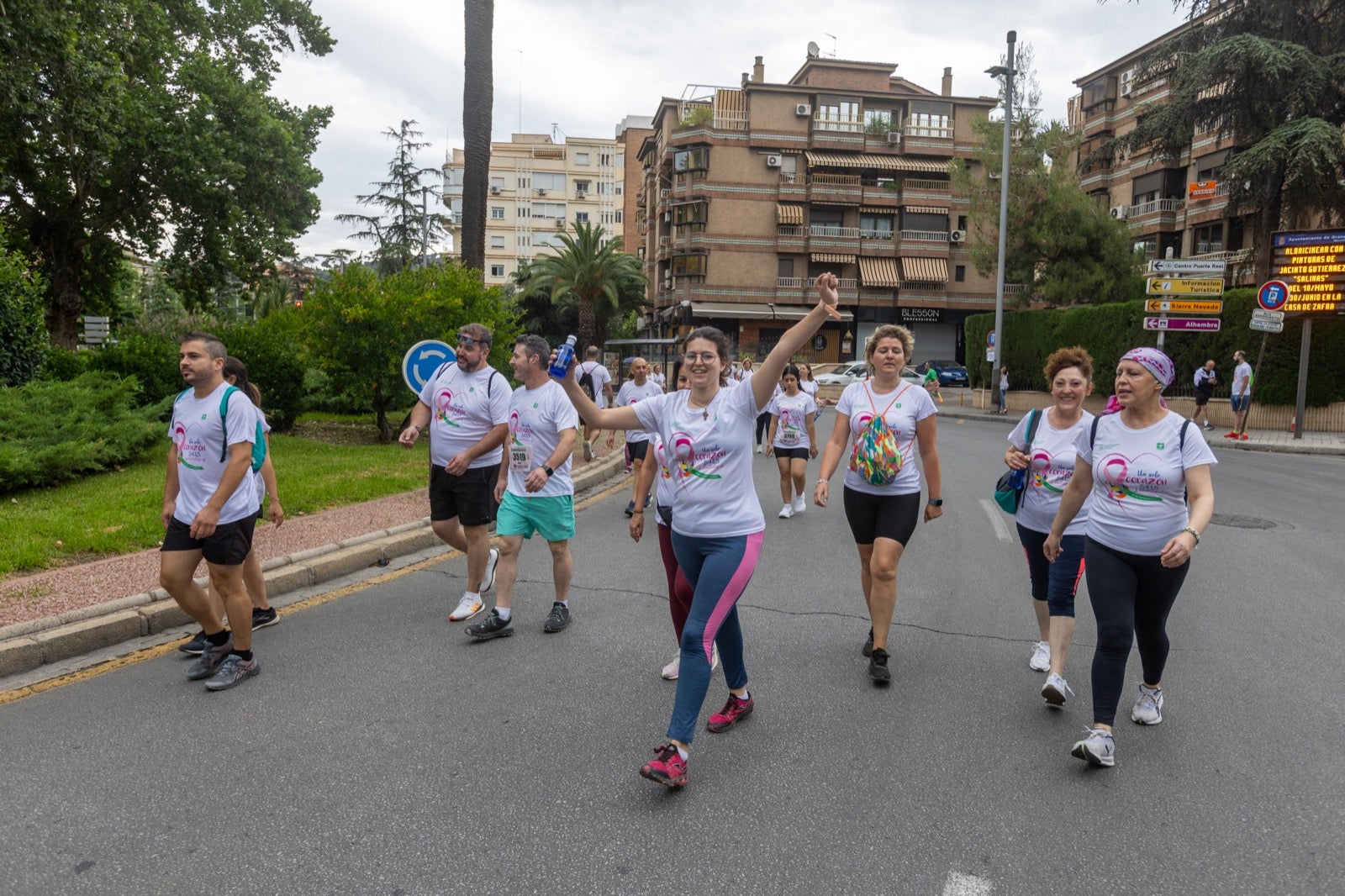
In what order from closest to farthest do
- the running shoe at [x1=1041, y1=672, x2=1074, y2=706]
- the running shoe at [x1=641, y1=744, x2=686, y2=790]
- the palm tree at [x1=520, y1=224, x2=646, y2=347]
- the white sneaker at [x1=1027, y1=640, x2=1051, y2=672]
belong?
1. the running shoe at [x1=641, y1=744, x2=686, y2=790]
2. the running shoe at [x1=1041, y1=672, x2=1074, y2=706]
3. the white sneaker at [x1=1027, y1=640, x2=1051, y2=672]
4. the palm tree at [x1=520, y1=224, x2=646, y2=347]

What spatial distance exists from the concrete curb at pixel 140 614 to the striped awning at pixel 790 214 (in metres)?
51.2

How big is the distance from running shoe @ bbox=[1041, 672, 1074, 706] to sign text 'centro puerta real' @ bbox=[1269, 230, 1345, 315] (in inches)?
821

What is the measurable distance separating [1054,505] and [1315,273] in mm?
21334

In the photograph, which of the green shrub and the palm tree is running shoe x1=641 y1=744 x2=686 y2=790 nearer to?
the green shrub

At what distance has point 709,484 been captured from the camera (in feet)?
13.2

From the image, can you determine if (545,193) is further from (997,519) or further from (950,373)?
(997,519)

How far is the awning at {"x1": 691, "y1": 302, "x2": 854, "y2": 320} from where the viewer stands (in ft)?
184

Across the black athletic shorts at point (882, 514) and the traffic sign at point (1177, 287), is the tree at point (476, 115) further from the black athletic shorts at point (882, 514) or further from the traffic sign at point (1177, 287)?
the traffic sign at point (1177, 287)

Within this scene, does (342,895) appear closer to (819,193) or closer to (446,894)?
(446,894)

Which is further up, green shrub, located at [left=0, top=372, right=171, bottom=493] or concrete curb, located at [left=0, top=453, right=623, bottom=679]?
green shrub, located at [left=0, top=372, right=171, bottom=493]

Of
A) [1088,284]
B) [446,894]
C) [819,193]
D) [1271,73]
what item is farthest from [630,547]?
[819,193]

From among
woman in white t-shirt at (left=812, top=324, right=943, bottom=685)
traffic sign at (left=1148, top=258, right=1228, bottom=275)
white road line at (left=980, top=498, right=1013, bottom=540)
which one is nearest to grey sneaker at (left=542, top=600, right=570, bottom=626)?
woman in white t-shirt at (left=812, top=324, right=943, bottom=685)

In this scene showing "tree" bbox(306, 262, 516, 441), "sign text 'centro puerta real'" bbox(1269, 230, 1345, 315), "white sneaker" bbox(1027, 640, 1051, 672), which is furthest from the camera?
"sign text 'centro puerta real'" bbox(1269, 230, 1345, 315)

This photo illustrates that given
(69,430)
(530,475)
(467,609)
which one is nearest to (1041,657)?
(530,475)
